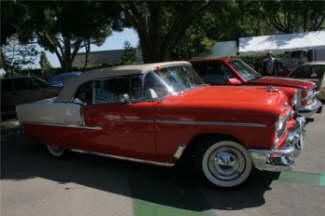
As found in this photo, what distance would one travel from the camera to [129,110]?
4617 millimetres

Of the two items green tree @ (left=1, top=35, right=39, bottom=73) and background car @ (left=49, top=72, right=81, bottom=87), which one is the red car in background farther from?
green tree @ (left=1, top=35, right=39, bottom=73)

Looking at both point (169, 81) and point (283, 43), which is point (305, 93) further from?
point (283, 43)

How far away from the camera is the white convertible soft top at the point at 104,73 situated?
15.8 feet

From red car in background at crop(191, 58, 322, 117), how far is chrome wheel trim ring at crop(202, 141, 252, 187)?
11.4 ft

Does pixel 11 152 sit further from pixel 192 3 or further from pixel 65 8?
pixel 192 3

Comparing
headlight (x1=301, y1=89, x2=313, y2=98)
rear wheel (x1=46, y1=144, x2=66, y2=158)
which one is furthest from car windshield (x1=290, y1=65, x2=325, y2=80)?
rear wheel (x1=46, y1=144, x2=66, y2=158)

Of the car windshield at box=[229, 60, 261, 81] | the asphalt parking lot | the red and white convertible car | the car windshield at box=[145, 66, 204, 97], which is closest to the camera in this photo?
the asphalt parking lot

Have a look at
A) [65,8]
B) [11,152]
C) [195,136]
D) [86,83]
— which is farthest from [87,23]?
[195,136]

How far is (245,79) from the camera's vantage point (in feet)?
25.0

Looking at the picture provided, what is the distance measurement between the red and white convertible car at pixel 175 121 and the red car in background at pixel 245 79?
2.29m

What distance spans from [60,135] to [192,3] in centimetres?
906

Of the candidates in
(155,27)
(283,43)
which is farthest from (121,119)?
(283,43)

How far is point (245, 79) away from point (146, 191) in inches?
171

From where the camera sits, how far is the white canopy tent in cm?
1923
